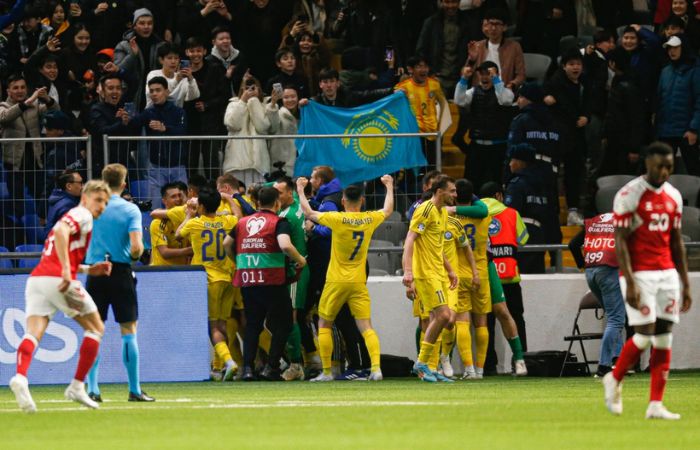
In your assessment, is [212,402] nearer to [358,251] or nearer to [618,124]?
[358,251]

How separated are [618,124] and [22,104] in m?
8.63

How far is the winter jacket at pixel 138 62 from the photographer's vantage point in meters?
21.8

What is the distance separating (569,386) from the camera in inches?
651

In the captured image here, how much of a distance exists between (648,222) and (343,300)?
6742 mm

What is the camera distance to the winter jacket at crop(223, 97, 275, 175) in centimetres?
1995

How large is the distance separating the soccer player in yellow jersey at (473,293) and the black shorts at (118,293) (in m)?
5.57

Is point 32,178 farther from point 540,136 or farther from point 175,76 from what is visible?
point 540,136

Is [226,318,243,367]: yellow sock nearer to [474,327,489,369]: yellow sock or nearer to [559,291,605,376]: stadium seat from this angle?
[474,327,489,369]: yellow sock

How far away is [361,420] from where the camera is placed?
38.4 feet

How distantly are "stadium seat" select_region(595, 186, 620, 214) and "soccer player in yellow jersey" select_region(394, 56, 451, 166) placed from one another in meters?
2.52

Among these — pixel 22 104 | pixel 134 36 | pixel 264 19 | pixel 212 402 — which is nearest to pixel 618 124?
pixel 264 19

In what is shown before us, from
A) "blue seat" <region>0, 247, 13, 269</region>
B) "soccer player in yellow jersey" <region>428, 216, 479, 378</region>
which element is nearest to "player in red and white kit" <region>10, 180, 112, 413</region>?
"soccer player in yellow jersey" <region>428, 216, 479, 378</region>

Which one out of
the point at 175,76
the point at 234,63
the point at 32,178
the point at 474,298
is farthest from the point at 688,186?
the point at 32,178

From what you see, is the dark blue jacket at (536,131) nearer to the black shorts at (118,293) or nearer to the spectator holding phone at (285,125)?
the spectator holding phone at (285,125)
